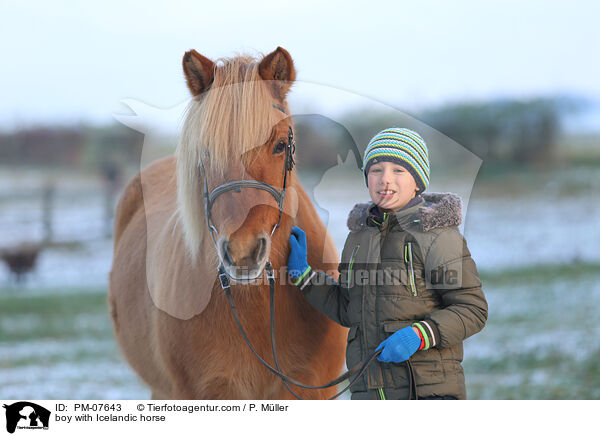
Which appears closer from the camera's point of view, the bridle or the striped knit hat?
the bridle

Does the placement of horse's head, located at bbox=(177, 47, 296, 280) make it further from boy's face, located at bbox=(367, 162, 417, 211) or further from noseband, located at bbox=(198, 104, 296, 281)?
boy's face, located at bbox=(367, 162, 417, 211)

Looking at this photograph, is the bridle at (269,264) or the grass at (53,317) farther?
the grass at (53,317)

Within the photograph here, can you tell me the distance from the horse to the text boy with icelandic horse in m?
0.34

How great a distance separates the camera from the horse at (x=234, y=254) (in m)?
1.93

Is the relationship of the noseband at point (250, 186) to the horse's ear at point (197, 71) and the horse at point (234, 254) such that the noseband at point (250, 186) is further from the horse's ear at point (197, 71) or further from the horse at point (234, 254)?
the horse's ear at point (197, 71)

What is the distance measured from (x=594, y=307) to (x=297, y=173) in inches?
270

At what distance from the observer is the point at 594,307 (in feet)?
24.8

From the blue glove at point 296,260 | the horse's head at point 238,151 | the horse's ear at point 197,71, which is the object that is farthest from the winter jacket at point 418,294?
the horse's ear at point 197,71

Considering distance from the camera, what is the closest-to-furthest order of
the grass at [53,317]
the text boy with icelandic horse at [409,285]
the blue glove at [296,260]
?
the text boy with icelandic horse at [409,285] → the blue glove at [296,260] → the grass at [53,317]

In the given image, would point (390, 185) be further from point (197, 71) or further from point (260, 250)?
point (197, 71)

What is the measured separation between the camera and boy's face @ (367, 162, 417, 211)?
2049 mm

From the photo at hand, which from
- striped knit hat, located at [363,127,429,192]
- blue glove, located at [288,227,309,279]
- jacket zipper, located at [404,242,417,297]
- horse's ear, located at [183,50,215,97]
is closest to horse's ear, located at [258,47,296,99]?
horse's ear, located at [183,50,215,97]
